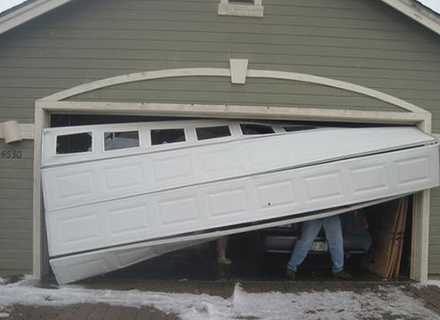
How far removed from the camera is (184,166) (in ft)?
20.9

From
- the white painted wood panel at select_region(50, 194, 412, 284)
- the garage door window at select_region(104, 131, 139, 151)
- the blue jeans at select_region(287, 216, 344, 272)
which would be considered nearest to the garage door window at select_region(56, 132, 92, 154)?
the garage door window at select_region(104, 131, 139, 151)

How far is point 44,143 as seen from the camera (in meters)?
6.46

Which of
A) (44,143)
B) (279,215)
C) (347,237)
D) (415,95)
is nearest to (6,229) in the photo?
(44,143)

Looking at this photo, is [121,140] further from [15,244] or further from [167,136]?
[15,244]

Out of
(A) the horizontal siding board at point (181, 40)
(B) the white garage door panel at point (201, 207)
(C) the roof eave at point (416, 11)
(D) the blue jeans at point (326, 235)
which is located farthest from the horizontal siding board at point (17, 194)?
(C) the roof eave at point (416, 11)

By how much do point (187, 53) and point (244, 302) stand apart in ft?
11.8

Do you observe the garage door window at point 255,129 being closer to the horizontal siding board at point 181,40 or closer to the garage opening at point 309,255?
the garage opening at point 309,255

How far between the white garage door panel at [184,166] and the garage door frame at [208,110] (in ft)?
1.45

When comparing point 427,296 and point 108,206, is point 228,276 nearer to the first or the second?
point 108,206

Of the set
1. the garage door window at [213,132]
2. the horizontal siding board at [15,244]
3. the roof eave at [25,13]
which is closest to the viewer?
the roof eave at [25,13]

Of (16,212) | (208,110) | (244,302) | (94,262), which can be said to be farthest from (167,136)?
(244,302)

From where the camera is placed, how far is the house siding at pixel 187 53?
664 cm

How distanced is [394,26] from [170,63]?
3.48 m

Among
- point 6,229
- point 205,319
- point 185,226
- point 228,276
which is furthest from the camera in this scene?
point 228,276
